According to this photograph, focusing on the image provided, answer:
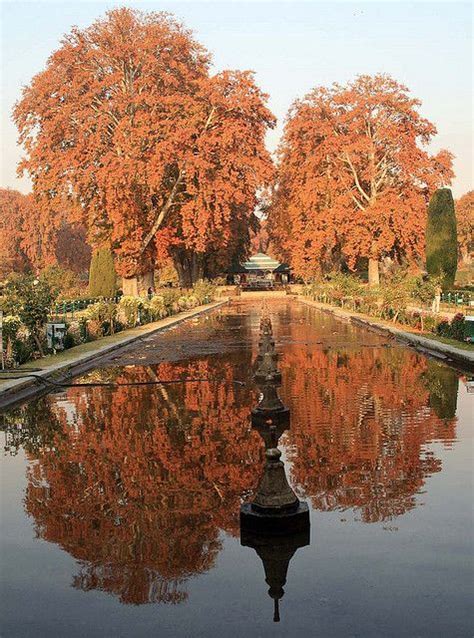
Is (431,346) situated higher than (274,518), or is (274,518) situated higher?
(274,518)

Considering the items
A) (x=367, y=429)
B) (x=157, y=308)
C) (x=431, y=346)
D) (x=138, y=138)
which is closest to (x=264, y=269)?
(x=138, y=138)

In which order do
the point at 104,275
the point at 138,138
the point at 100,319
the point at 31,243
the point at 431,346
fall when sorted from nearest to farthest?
the point at 431,346
the point at 100,319
the point at 138,138
the point at 104,275
the point at 31,243

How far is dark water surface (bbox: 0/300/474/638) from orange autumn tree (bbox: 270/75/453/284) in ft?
140

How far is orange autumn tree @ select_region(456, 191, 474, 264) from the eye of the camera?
105250 millimetres

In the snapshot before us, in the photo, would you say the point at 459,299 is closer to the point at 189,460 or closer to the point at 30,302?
the point at 30,302

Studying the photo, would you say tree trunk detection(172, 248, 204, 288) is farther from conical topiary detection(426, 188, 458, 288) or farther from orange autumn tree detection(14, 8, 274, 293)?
conical topiary detection(426, 188, 458, 288)

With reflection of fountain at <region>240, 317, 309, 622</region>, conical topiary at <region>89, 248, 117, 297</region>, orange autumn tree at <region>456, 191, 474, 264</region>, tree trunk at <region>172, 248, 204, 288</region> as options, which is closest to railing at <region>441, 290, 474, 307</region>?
conical topiary at <region>89, 248, 117, 297</region>

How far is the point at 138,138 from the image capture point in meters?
47.2

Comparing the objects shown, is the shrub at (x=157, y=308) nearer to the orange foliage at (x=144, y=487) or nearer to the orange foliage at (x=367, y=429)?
the orange foliage at (x=367, y=429)

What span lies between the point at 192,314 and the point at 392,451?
3648 centimetres

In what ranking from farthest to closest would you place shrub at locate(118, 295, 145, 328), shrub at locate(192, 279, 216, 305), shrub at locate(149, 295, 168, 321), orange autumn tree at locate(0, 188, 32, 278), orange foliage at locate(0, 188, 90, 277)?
orange autumn tree at locate(0, 188, 32, 278), orange foliage at locate(0, 188, 90, 277), shrub at locate(192, 279, 216, 305), shrub at locate(149, 295, 168, 321), shrub at locate(118, 295, 145, 328)

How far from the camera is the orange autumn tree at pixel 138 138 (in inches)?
1861

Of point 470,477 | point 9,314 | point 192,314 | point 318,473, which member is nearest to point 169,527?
point 318,473

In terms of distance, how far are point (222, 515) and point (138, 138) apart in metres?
42.6
